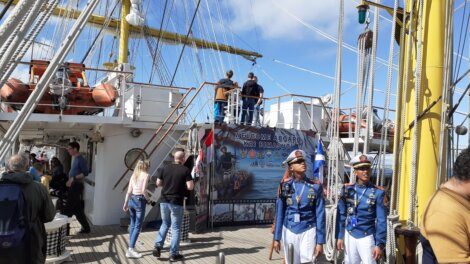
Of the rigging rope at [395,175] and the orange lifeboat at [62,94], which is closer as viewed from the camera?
the rigging rope at [395,175]

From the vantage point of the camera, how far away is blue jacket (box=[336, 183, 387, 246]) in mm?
4066

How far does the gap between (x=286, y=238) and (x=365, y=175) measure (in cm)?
103

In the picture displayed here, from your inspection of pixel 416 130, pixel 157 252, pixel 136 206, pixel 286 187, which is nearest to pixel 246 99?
pixel 136 206

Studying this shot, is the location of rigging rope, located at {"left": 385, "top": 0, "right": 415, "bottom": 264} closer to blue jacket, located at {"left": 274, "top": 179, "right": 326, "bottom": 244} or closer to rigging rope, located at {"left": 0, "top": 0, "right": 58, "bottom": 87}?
blue jacket, located at {"left": 274, "top": 179, "right": 326, "bottom": 244}

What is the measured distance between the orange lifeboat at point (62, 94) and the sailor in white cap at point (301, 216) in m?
5.71

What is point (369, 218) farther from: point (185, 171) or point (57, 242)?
point (57, 242)

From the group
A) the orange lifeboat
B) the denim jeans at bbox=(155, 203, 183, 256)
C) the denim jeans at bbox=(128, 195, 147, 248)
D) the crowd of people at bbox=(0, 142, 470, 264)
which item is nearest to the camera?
the crowd of people at bbox=(0, 142, 470, 264)

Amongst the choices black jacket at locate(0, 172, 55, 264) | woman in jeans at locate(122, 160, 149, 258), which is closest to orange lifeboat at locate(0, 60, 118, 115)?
woman in jeans at locate(122, 160, 149, 258)

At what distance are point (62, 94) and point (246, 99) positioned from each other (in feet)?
14.2

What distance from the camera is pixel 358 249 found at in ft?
13.7

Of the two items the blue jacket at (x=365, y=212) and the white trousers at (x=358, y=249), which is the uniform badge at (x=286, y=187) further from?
the white trousers at (x=358, y=249)

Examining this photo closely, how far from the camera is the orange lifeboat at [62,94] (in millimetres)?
8477

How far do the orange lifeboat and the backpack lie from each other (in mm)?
5444

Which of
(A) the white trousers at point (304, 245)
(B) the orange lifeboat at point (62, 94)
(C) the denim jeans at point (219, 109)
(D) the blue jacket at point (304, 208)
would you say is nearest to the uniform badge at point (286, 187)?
(D) the blue jacket at point (304, 208)
